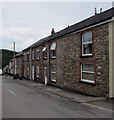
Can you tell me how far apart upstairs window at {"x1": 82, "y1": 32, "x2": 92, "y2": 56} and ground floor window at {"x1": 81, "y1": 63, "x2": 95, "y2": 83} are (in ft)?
2.98

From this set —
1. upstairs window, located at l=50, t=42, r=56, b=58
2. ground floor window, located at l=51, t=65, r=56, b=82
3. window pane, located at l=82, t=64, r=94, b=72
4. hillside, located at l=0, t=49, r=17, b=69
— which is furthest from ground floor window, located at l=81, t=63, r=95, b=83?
hillside, located at l=0, t=49, r=17, b=69

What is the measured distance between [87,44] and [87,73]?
2.26 m

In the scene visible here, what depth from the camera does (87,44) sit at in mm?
14094

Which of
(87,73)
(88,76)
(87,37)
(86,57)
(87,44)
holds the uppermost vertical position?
(87,37)

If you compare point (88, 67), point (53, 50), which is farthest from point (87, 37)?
point (53, 50)

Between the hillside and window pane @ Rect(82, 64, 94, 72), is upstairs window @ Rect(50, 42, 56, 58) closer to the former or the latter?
window pane @ Rect(82, 64, 94, 72)

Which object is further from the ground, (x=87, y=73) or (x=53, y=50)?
(x=53, y=50)

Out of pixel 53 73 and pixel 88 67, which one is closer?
pixel 88 67

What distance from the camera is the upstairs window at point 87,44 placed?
1377 cm

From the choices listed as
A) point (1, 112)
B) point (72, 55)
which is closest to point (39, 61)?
point (72, 55)

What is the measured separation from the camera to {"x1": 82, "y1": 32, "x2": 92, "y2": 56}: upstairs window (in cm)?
1377

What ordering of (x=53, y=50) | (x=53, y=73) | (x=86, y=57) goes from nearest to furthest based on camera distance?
(x=86, y=57), (x=53, y=73), (x=53, y=50)

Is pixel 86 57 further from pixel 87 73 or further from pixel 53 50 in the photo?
pixel 53 50

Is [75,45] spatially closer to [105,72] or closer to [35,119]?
[105,72]
